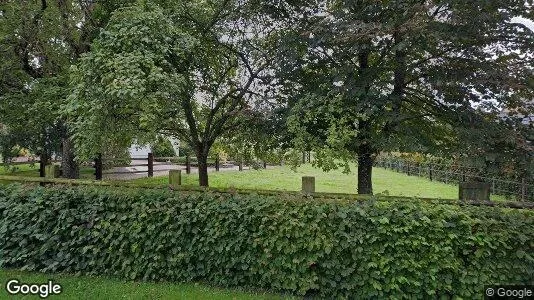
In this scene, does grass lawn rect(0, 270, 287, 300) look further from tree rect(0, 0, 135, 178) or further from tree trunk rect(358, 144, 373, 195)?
tree rect(0, 0, 135, 178)

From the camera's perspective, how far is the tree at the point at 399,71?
4355mm

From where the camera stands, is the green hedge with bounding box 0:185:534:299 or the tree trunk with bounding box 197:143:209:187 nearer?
the green hedge with bounding box 0:185:534:299

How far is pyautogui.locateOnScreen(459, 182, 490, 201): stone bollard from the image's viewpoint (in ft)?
14.2

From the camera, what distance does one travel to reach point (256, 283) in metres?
4.04

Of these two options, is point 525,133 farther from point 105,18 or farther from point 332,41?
point 105,18

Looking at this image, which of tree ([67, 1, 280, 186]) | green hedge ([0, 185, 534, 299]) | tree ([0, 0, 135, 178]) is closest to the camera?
green hedge ([0, 185, 534, 299])

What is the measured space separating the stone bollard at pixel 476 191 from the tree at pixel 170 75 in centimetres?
352

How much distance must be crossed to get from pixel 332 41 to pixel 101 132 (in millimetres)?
3248

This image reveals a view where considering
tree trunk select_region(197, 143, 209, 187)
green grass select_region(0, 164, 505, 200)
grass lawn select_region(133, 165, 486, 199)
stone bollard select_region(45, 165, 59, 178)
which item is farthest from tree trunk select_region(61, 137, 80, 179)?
tree trunk select_region(197, 143, 209, 187)

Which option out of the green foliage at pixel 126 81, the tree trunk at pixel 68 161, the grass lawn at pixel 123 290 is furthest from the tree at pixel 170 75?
the tree trunk at pixel 68 161

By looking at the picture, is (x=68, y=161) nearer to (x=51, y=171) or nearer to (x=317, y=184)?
(x=51, y=171)

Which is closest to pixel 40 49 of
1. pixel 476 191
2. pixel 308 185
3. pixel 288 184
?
pixel 308 185

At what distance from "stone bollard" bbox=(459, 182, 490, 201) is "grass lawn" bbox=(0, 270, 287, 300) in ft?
8.30

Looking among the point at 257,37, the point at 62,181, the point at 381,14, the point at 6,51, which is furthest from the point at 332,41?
the point at 6,51
